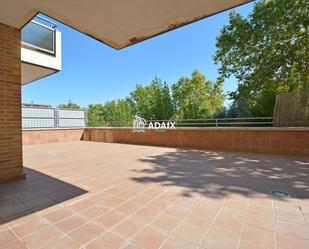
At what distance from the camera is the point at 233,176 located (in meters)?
3.27

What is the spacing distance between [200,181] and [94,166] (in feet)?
8.00

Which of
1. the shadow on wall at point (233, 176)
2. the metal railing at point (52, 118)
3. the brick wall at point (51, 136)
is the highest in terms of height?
the metal railing at point (52, 118)

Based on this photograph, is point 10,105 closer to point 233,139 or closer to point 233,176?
point 233,176

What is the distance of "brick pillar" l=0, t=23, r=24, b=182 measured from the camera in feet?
9.59

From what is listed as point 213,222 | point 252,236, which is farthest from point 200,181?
point 252,236

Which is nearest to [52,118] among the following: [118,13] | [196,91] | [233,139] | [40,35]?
[40,35]

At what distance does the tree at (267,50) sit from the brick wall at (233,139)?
1.66 meters

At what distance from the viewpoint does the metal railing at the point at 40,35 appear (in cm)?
491

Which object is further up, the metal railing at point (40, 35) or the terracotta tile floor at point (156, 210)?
the metal railing at point (40, 35)

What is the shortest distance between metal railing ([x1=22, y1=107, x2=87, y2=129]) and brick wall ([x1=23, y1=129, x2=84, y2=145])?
0.36 meters

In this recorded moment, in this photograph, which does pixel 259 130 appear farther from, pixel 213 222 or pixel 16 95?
pixel 16 95

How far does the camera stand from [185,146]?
274 inches

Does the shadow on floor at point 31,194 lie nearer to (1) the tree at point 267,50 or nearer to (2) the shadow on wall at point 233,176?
(2) the shadow on wall at point 233,176

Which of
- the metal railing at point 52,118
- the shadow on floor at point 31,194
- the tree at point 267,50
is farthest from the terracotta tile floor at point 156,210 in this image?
the metal railing at point 52,118
